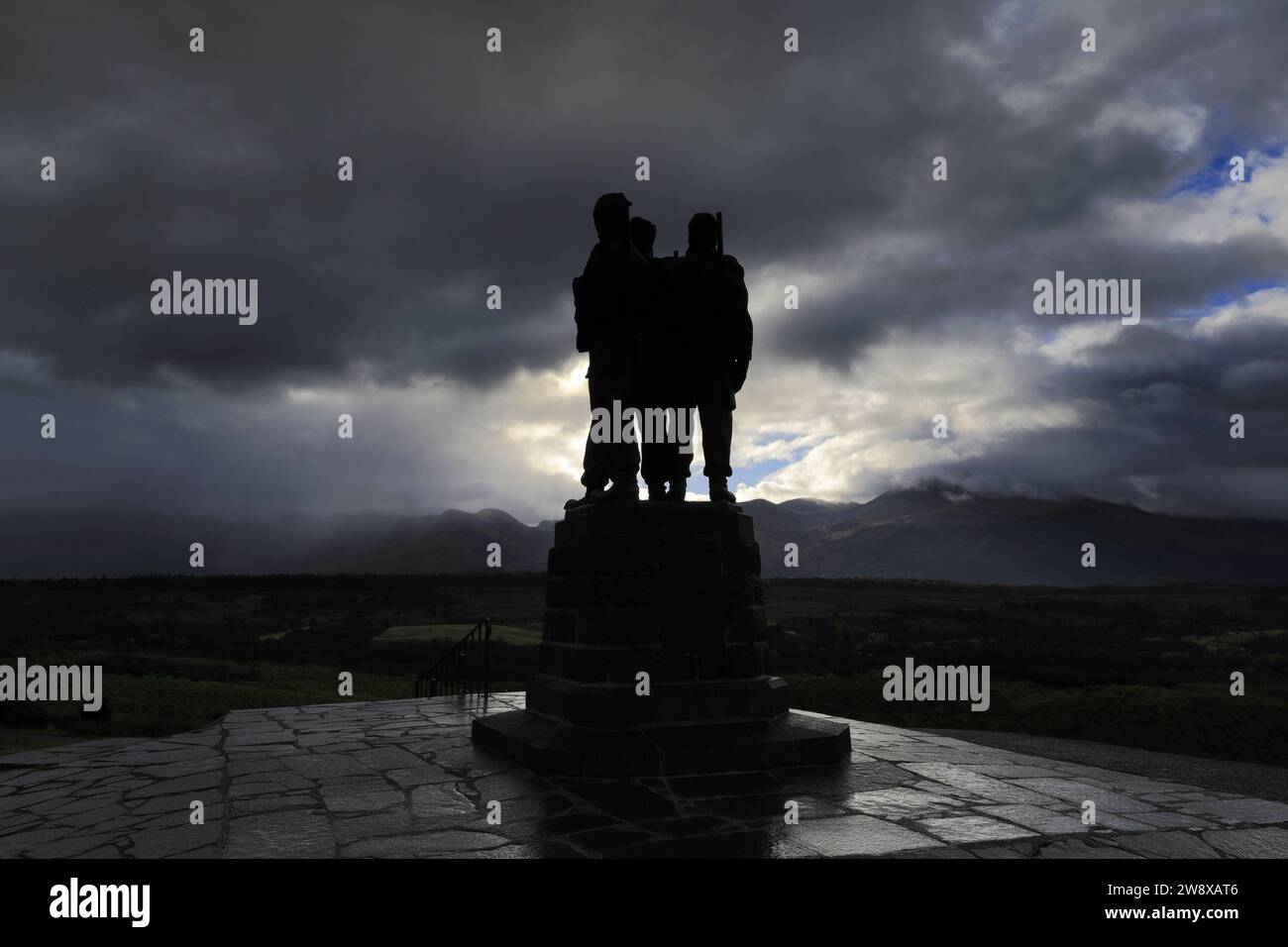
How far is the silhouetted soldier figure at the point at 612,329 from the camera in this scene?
6.87m

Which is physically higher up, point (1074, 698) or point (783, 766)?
point (783, 766)

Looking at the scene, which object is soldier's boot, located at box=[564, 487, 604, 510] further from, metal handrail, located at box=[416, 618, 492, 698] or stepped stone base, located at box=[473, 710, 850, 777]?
metal handrail, located at box=[416, 618, 492, 698]

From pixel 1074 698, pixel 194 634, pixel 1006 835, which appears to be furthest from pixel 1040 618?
pixel 1006 835

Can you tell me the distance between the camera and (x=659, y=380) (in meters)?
7.37

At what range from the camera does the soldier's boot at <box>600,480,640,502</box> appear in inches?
264

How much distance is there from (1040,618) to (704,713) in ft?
201

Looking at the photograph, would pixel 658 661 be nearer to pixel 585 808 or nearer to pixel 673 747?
pixel 673 747

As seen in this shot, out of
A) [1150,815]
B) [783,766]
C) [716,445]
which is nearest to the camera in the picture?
[1150,815]

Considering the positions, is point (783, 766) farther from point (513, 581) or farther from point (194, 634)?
point (513, 581)

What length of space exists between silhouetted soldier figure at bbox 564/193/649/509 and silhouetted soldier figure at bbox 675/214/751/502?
1.47 ft

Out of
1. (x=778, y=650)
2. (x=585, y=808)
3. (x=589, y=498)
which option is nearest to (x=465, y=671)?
(x=589, y=498)

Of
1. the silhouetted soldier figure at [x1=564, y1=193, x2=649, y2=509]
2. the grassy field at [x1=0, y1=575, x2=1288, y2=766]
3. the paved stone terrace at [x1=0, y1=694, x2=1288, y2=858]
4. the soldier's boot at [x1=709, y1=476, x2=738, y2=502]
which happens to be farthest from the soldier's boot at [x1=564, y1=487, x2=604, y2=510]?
the grassy field at [x1=0, y1=575, x2=1288, y2=766]

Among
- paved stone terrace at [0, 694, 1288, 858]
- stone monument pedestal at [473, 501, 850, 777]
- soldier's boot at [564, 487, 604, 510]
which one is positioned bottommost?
paved stone terrace at [0, 694, 1288, 858]

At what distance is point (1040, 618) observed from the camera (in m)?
58.8
